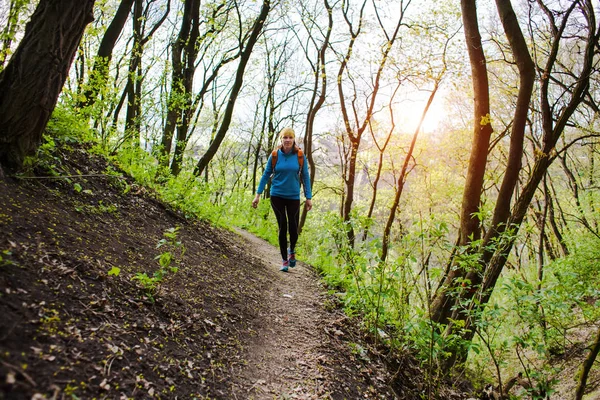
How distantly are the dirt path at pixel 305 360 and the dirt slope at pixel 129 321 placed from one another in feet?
0.04

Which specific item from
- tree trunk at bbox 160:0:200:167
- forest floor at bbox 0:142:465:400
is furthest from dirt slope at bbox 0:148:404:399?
tree trunk at bbox 160:0:200:167

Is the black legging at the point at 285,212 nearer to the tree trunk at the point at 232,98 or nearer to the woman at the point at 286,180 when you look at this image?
the woman at the point at 286,180

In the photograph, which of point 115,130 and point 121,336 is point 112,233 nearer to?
point 121,336

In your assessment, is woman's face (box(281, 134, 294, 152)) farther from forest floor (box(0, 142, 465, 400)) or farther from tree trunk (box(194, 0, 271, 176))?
tree trunk (box(194, 0, 271, 176))

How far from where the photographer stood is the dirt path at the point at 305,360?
9.06ft

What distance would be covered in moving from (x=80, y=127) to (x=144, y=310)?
3.81 m

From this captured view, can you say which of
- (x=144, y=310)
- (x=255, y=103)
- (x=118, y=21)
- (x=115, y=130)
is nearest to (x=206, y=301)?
(x=144, y=310)

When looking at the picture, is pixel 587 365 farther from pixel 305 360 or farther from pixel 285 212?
pixel 285 212

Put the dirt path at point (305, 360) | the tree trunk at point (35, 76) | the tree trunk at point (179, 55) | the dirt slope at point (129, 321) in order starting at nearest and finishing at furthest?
the dirt slope at point (129, 321) < the dirt path at point (305, 360) < the tree trunk at point (35, 76) < the tree trunk at point (179, 55)

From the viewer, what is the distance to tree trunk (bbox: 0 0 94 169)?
2.90 meters

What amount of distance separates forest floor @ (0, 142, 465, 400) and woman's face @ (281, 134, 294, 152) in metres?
2.36

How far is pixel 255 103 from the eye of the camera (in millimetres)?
28578

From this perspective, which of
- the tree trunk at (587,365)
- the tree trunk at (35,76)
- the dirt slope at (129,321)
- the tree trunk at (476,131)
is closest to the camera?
the dirt slope at (129,321)

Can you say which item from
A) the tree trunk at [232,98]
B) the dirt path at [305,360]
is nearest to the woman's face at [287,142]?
the dirt path at [305,360]
